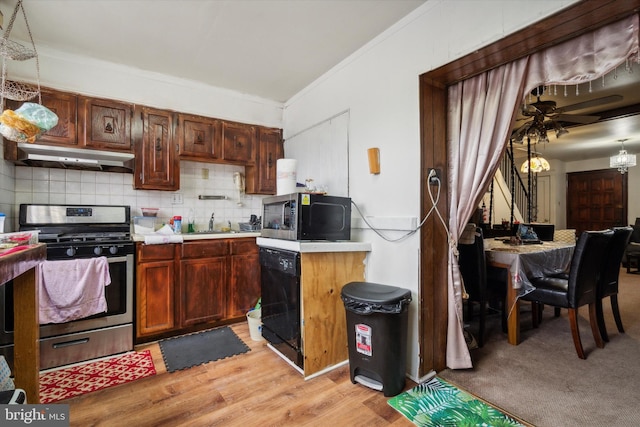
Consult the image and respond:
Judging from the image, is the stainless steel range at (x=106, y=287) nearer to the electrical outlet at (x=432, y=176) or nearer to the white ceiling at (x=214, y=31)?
the white ceiling at (x=214, y=31)

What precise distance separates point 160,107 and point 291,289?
7.66 ft

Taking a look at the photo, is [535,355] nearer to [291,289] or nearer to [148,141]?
[291,289]

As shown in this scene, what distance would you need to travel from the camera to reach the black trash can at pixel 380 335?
1.87 metres

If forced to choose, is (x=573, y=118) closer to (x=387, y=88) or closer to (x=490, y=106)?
(x=490, y=106)

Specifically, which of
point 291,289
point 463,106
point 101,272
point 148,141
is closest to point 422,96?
point 463,106

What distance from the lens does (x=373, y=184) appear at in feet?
8.05

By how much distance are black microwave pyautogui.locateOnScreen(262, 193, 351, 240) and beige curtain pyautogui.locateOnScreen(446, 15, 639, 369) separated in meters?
0.81

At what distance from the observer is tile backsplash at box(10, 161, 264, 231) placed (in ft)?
8.97

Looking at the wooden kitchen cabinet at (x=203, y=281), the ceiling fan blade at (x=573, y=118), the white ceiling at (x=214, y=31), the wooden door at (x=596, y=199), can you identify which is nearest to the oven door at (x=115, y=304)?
the wooden kitchen cabinet at (x=203, y=281)

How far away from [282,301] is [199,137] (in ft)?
6.60

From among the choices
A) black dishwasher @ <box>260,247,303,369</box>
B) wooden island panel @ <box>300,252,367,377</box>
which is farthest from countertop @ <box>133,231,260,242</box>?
wooden island panel @ <box>300,252,367,377</box>

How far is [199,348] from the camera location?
2.59 m

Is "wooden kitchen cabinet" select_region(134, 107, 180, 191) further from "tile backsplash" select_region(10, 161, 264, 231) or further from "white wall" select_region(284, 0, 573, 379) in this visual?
"white wall" select_region(284, 0, 573, 379)

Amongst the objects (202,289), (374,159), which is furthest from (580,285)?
(202,289)
